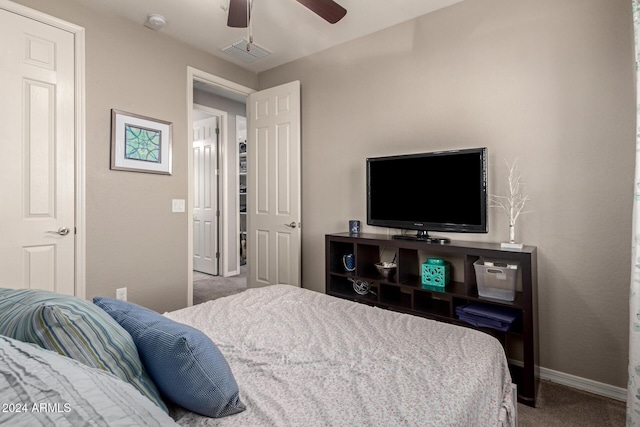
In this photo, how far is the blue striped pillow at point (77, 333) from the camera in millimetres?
746

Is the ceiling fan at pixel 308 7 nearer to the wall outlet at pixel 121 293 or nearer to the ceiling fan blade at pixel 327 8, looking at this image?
the ceiling fan blade at pixel 327 8

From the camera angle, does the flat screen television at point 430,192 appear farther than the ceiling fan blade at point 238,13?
Yes

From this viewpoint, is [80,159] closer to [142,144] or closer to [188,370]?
[142,144]

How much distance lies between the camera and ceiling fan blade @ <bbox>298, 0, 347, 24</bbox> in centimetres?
204

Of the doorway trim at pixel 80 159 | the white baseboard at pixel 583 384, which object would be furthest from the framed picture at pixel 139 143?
the white baseboard at pixel 583 384

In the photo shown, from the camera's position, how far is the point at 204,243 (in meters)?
5.42

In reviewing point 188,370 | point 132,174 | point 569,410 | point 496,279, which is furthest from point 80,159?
point 569,410

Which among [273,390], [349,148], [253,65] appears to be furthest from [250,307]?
[253,65]

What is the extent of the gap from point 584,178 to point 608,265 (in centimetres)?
55

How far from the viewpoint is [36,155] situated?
2.40m

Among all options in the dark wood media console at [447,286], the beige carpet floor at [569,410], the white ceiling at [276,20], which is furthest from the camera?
the white ceiling at [276,20]

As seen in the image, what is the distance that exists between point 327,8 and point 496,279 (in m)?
2.02

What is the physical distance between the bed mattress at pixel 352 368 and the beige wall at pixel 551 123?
122 centimetres

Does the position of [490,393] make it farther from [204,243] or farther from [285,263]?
[204,243]
